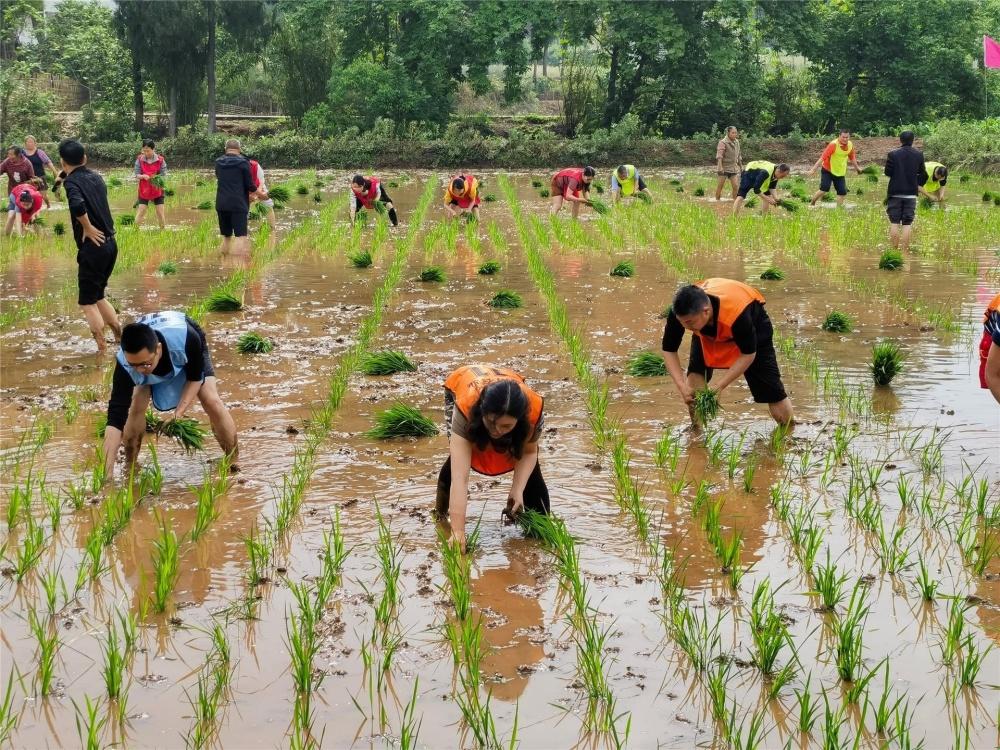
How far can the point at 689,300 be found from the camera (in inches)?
206

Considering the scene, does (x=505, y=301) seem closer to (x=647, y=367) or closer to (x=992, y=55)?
(x=647, y=367)

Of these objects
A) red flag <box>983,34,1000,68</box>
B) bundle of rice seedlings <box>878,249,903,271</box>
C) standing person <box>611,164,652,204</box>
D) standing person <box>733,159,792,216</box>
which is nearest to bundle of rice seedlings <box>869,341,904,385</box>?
bundle of rice seedlings <box>878,249,903,271</box>

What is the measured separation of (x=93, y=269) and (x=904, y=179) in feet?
28.0

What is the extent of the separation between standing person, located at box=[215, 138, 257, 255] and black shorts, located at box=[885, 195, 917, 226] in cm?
706

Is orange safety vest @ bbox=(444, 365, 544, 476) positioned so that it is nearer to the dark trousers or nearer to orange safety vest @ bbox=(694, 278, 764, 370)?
the dark trousers

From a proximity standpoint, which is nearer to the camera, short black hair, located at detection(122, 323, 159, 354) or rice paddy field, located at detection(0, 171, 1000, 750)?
rice paddy field, located at detection(0, 171, 1000, 750)

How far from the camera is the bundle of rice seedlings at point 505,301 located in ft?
31.8

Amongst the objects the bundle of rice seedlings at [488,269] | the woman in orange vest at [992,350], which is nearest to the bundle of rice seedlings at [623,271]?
the bundle of rice seedlings at [488,269]

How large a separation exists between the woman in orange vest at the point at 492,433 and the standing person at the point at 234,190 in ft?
26.4

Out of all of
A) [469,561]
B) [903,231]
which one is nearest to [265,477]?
[469,561]

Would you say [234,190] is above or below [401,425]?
above

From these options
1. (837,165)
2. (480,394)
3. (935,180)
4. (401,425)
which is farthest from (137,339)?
(935,180)

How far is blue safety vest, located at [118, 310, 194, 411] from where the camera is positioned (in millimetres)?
5027

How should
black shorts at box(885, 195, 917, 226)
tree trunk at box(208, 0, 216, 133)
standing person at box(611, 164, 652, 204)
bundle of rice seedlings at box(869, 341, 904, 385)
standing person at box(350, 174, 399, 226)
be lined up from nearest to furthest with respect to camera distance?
bundle of rice seedlings at box(869, 341, 904, 385) < black shorts at box(885, 195, 917, 226) < standing person at box(350, 174, 399, 226) < standing person at box(611, 164, 652, 204) < tree trunk at box(208, 0, 216, 133)
